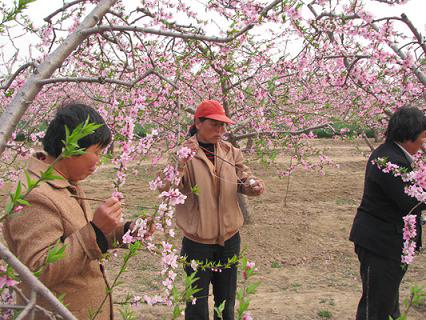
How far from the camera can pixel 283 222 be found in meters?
6.83

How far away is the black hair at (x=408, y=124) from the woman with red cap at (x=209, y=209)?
987 mm

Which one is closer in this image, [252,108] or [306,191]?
[252,108]

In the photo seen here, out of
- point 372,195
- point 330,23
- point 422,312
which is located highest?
point 330,23

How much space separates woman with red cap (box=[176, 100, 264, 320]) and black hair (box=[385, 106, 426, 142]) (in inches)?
38.9

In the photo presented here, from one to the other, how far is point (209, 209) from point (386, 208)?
1.15 m

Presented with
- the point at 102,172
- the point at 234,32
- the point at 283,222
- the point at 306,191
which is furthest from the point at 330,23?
the point at 102,172

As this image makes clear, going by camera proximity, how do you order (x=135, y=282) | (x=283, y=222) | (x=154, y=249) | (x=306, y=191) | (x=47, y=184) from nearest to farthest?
(x=47, y=184) < (x=154, y=249) < (x=135, y=282) < (x=283, y=222) < (x=306, y=191)

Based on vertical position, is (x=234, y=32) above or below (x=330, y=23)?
below

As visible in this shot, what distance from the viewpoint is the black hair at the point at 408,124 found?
2631 mm

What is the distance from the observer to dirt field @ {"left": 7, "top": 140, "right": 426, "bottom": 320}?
408 centimetres

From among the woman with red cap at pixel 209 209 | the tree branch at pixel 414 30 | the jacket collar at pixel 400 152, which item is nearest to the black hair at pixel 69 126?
the woman with red cap at pixel 209 209

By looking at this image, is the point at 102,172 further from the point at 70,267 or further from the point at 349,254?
Result: the point at 70,267

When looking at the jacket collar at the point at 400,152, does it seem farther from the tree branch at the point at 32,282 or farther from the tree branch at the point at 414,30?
the tree branch at the point at 32,282

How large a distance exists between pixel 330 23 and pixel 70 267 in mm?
2601
